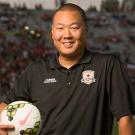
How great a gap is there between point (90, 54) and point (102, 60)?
13cm

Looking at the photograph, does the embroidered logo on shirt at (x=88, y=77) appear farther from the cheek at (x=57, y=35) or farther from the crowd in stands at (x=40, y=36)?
the crowd in stands at (x=40, y=36)

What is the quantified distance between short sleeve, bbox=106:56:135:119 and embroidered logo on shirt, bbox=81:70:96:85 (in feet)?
0.37

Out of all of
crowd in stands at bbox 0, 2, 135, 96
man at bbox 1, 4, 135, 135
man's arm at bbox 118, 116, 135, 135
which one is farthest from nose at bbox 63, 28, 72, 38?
crowd in stands at bbox 0, 2, 135, 96

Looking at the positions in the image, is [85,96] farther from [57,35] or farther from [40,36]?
[40,36]

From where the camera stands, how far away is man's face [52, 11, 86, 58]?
3207 mm

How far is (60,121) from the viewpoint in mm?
3232

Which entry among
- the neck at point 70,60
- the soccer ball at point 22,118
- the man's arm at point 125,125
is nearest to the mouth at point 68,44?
the neck at point 70,60

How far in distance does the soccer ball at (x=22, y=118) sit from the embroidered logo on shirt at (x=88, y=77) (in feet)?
1.34

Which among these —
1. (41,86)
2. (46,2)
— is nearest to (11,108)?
(41,86)

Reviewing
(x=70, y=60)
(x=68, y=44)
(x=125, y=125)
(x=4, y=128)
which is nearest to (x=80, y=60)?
(x=70, y=60)

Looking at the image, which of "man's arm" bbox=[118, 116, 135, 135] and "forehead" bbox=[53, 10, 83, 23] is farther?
"forehead" bbox=[53, 10, 83, 23]

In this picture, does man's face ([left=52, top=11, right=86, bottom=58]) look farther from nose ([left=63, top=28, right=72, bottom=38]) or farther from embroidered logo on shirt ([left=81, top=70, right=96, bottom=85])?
embroidered logo on shirt ([left=81, top=70, right=96, bottom=85])

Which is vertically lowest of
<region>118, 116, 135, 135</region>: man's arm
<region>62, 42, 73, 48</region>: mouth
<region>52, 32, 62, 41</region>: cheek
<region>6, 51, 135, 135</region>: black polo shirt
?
<region>118, 116, 135, 135</region>: man's arm

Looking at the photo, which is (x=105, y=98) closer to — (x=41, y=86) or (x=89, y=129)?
(x=89, y=129)
